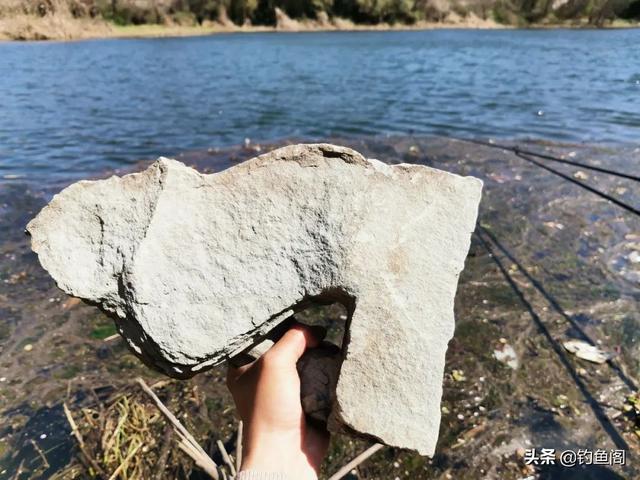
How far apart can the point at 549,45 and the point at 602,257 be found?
21084 millimetres

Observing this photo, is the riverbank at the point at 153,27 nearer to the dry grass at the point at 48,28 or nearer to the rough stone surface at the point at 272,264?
the dry grass at the point at 48,28

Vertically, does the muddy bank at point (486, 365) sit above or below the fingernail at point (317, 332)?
below

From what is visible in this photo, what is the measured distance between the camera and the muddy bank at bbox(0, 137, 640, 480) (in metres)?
2.97

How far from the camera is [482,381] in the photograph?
136 inches

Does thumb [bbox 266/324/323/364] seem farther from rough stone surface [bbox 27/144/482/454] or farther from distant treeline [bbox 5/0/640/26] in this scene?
distant treeline [bbox 5/0/640/26]

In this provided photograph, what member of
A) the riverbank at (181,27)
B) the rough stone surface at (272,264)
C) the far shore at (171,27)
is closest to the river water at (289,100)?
the rough stone surface at (272,264)

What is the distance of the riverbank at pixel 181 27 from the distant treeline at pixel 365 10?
0.36 metres

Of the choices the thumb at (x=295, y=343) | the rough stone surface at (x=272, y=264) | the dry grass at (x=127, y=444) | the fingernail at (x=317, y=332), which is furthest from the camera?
the dry grass at (x=127, y=444)

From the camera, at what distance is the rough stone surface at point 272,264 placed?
1.78 m

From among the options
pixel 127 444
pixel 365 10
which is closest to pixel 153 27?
pixel 365 10

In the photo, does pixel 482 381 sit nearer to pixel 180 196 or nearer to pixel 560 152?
pixel 180 196

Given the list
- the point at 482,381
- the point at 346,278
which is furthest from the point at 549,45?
the point at 346,278

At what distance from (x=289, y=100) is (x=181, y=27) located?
26.7m

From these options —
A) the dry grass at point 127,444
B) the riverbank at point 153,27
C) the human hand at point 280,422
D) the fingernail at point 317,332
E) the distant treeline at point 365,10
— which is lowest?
the riverbank at point 153,27
